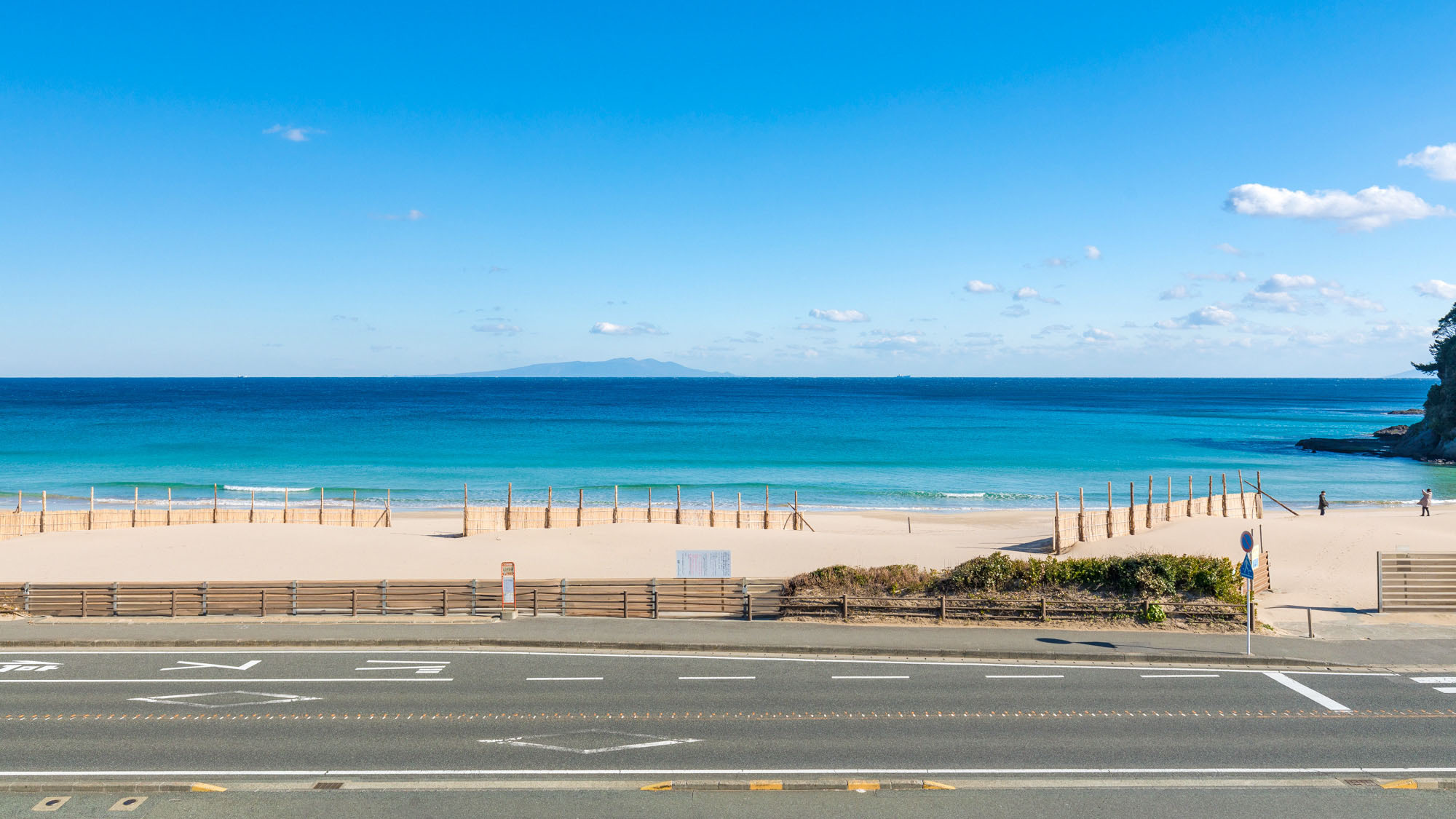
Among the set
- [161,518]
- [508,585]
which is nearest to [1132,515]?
[508,585]

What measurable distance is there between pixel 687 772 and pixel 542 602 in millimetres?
10137

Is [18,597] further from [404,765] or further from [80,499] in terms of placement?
[80,499]

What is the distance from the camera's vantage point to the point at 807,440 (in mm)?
88438

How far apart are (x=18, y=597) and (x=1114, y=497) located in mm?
53213

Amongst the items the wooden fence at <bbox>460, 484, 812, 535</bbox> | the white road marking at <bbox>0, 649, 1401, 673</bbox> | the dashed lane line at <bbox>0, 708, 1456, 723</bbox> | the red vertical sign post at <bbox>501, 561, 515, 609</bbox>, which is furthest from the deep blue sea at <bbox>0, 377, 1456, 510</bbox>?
the dashed lane line at <bbox>0, 708, 1456, 723</bbox>

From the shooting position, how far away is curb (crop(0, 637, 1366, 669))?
17547 millimetres

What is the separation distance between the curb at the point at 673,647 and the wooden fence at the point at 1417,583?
635cm

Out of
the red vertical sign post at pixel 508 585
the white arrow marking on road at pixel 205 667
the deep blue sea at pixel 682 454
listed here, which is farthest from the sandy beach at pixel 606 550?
the deep blue sea at pixel 682 454

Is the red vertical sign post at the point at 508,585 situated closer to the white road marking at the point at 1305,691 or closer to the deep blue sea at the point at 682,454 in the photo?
the white road marking at the point at 1305,691

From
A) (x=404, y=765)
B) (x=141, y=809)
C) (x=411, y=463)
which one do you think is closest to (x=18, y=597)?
(x=141, y=809)

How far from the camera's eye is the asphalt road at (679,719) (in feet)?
40.3

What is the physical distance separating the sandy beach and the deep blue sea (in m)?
15.2

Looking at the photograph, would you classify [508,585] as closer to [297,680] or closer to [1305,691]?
[297,680]

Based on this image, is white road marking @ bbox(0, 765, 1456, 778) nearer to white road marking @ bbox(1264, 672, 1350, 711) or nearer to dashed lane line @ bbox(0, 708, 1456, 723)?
dashed lane line @ bbox(0, 708, 1456, 723)
